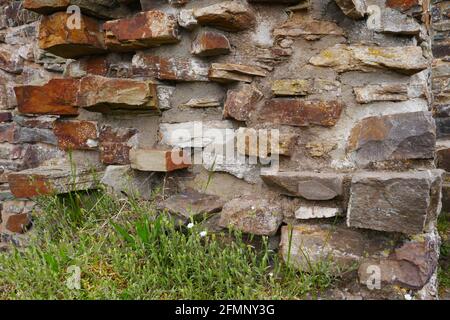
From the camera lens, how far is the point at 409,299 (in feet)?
4.24

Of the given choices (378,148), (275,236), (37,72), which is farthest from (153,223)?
(37,72)

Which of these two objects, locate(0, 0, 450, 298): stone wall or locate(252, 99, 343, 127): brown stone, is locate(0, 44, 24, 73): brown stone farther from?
locate(252, 99, 343, 127): brown stone

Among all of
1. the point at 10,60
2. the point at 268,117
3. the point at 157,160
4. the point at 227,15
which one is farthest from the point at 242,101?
the point at 10,60

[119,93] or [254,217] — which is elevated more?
[119,93]

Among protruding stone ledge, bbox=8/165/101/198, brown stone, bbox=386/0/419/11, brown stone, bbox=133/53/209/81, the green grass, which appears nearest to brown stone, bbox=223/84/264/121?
brown stone, bbox=133/53/209/81

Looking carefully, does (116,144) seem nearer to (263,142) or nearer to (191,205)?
(191,205)

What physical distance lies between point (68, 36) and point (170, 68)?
0.48 metres

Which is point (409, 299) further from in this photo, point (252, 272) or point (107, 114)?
point (107, 114)

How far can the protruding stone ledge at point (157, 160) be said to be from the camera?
5.53ft

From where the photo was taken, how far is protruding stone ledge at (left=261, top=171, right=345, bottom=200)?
142 cm

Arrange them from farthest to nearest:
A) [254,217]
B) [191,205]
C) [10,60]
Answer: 1. [10,60]
2. [191,205]
3. [254,217]

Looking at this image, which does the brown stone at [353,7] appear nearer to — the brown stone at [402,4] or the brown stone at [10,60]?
the brown stone at [402,4]

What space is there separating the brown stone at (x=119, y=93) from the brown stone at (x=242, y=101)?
0.34m

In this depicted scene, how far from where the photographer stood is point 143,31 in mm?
1671
